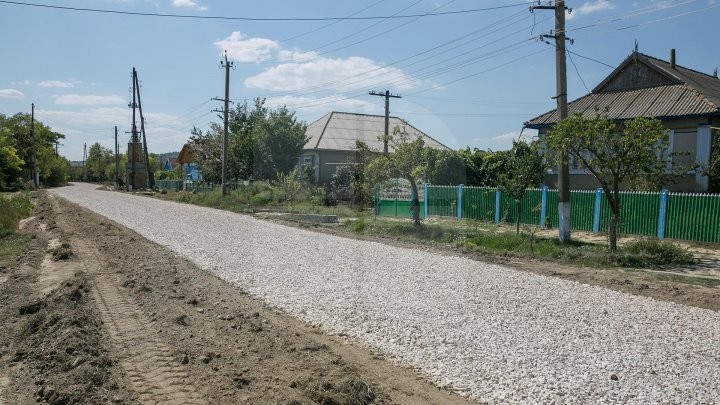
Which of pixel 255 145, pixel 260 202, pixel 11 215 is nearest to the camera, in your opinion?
pixel 11 215

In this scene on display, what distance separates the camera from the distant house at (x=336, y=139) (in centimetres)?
4153

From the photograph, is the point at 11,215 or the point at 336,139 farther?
the point at 336,139

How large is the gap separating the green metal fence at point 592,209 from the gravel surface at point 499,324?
736 cm

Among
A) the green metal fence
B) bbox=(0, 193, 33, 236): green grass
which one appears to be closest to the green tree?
bbox=(0, 193, 33, 236): green grass

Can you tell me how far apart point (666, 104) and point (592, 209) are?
7012 mm

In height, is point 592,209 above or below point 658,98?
below

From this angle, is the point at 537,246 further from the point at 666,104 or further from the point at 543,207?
the point at 666,104

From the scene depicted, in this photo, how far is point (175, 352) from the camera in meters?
6.14

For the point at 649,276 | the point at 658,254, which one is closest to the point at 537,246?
the point at 658,254

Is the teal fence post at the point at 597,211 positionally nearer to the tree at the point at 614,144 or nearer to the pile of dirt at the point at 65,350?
the tree at the point at 614,144

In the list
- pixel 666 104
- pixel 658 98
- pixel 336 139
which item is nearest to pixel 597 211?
pixel 666 104

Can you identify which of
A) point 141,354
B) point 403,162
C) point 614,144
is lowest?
point 141,354

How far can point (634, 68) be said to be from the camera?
26.6 meters

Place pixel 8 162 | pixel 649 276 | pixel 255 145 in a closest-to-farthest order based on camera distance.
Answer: pixel 649 276, pixel 255 145, pixel 8 162
